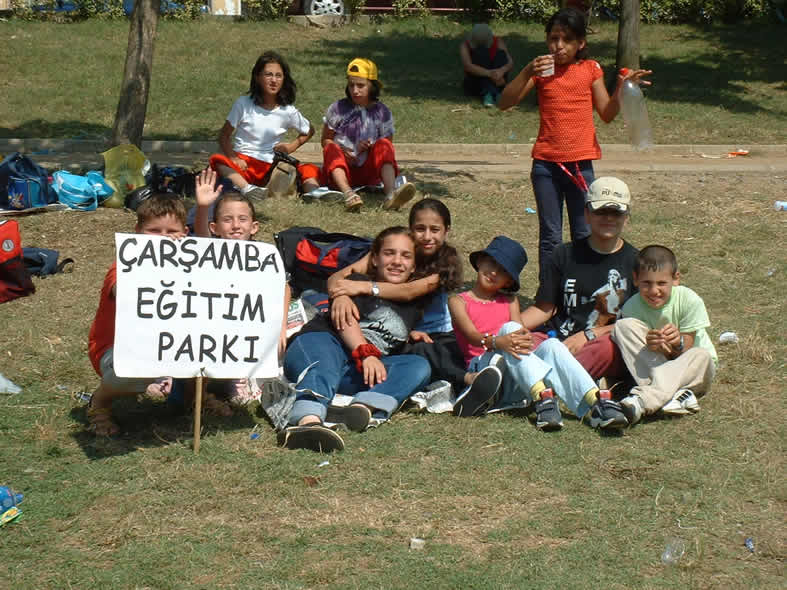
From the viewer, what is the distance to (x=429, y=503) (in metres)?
4.55

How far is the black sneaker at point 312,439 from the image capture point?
4973mm

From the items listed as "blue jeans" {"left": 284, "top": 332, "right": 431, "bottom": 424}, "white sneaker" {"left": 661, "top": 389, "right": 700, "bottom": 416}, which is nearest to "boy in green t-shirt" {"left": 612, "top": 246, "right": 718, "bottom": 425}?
"white sneaker" {"left": 661, "top": 389, "right": 700, "bottom": 416}

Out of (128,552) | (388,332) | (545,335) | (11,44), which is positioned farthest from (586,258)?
(11,44)

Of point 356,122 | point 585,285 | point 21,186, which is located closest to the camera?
point 585,285

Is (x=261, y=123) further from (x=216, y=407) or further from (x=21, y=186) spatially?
(x=216, y=407)

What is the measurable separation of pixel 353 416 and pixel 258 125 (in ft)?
17.3

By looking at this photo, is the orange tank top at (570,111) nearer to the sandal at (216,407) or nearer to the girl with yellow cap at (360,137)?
the sandal at (216,407)

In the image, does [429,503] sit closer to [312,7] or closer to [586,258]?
[586,258]

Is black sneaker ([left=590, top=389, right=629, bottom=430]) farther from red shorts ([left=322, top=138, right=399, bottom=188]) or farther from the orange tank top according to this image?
red shorts ([left=322, top=138, right=399, bottom=188])

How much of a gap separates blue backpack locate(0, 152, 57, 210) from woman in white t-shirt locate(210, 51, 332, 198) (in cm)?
154

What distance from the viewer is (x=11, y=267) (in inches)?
293

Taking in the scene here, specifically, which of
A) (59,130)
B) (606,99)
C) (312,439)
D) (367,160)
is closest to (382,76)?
(59,130)

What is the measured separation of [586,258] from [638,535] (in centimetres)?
217

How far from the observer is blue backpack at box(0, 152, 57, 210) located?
9375 millimetres
